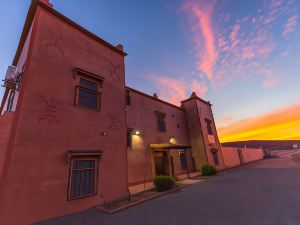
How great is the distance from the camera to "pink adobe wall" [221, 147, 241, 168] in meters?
23.6

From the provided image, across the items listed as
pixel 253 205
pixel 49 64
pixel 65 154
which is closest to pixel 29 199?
pixel 65 154

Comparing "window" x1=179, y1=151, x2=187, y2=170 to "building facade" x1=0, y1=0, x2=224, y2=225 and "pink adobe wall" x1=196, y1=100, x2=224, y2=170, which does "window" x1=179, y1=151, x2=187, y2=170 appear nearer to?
"pink adobe wall" x1=196, y1=100, x2=224, y2=170

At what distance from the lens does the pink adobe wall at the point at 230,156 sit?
2365cm

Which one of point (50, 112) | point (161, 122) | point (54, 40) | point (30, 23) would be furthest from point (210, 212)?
point (30, 23)

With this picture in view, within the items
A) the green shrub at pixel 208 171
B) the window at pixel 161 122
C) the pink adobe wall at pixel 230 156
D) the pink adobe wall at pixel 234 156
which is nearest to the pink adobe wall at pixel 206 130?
the pink adobe wall at pixel 230 156

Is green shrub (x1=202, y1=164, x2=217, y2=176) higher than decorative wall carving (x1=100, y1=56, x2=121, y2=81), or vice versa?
decorative wall carving (x1=100, y1=56, x2=121, y2=81)

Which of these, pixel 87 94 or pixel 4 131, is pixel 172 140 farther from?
pixel 4 131

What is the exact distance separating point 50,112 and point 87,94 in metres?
2.29

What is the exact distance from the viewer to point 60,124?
7.32 meters

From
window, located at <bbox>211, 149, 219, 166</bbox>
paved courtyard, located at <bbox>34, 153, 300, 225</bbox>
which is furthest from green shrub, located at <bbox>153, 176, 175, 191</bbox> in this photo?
window, located at <bbox>211, 149, 219, 166</bbox>

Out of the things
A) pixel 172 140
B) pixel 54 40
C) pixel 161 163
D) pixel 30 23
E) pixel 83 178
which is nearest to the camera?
pixel 83 178

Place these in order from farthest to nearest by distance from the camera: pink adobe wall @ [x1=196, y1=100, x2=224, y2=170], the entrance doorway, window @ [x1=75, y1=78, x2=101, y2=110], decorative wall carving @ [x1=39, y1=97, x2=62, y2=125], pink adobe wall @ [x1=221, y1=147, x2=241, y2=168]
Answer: pink adobe wall @ [x1=221, y1=147, x2=241, y2=168], pink adobe wall @ [x1=196, y1=100, x2=224, y2=170], the entrance doorway, window @ [x1=75, y1=78, x2=101, y2=110], decorative wall carving @ [x1=39, y1=97, x2=62, y2=125]

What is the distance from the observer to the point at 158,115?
17766 millimetres

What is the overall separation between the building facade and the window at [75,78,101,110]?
0.05 meters
